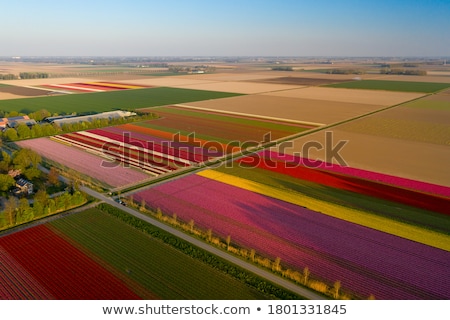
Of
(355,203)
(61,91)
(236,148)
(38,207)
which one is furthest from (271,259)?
(61,91)

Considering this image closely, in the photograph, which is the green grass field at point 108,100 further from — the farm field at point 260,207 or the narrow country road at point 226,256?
the narrow country road at point 226,256

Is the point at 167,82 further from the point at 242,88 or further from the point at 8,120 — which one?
the point at 8,120

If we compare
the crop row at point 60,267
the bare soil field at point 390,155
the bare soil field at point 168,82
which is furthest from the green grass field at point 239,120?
the bare soil field at point 168,82

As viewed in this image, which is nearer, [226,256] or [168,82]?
[226,256]

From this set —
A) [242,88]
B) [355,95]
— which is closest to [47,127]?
[242,88]

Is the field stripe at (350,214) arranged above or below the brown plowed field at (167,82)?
below

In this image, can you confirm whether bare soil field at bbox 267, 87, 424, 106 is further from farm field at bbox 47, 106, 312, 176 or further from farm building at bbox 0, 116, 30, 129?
farm building at bbox 0, 116, 30, 129
